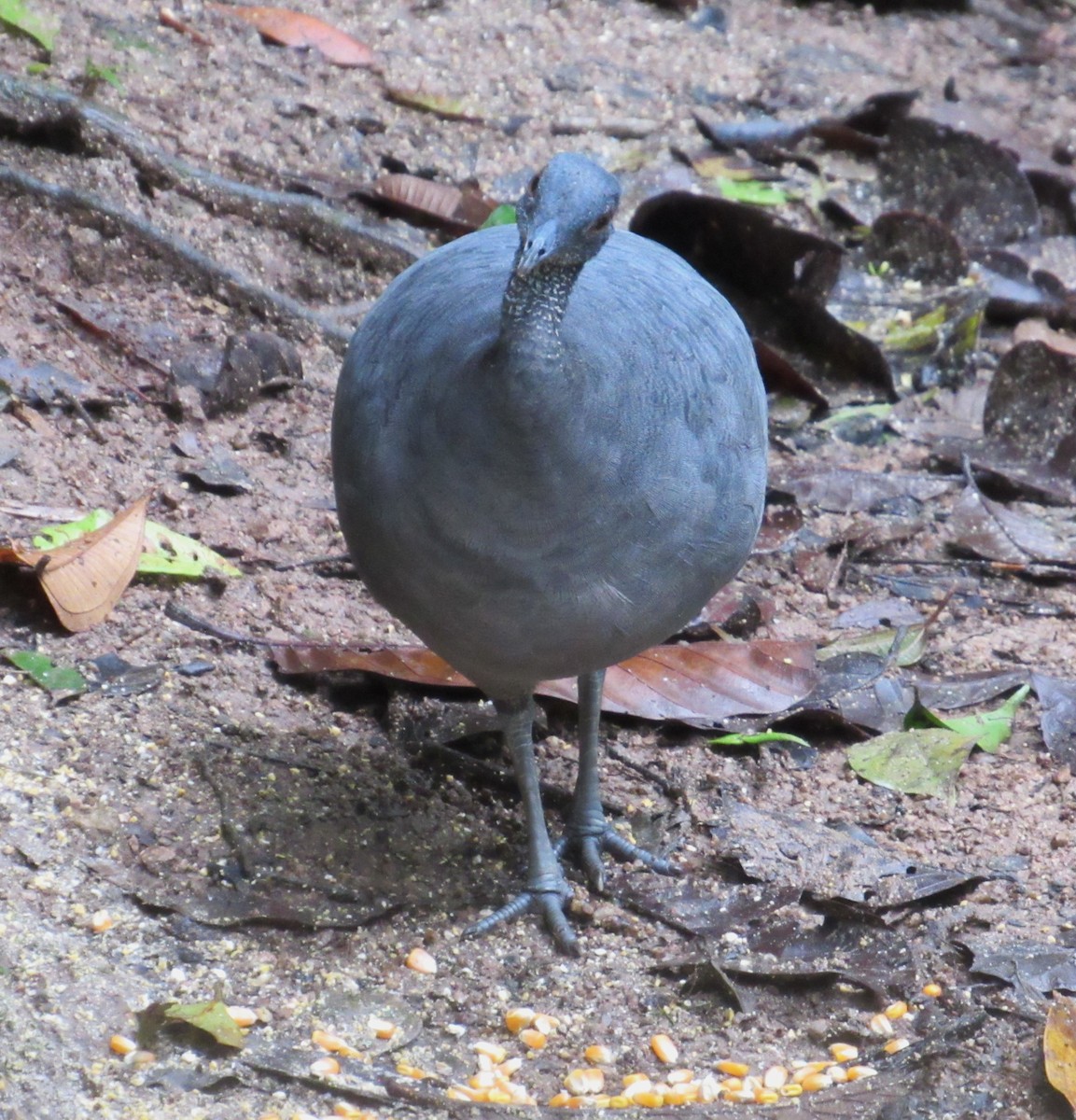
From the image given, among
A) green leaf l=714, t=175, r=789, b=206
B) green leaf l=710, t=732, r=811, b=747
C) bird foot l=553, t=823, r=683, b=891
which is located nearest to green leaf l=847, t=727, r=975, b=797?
green leaf l=710, t=732, r=811, b=747

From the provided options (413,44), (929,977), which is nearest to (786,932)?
(929,977)

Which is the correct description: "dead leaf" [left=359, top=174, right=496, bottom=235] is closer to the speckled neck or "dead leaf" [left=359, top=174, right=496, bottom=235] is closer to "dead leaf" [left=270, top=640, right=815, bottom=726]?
"dead leaf" [left=270, top=640, right=815, bottom=726]

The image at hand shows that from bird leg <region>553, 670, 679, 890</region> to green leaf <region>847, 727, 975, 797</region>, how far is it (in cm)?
69

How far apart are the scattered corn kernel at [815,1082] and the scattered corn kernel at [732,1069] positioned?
121mm

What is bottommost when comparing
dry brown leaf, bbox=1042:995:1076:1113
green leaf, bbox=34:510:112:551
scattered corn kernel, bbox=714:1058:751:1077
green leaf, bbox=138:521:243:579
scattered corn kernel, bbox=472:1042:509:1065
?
scattered corn kernel, bbox=472:1042:509:1065

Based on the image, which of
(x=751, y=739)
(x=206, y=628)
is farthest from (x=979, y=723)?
(x=206, y=628)

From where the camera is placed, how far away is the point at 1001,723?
14.7 feet

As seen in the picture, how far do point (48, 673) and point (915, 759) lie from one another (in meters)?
2.25

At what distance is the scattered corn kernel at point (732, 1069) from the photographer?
3.27 metres

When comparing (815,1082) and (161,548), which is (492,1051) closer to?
(815,1082)

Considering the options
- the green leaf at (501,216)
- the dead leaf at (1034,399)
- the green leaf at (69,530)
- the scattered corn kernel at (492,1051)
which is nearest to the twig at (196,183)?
the green leaf at (501,216)

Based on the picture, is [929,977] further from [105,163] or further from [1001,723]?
[105,163]

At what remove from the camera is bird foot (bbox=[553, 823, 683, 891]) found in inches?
159

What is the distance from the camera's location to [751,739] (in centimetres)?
438
